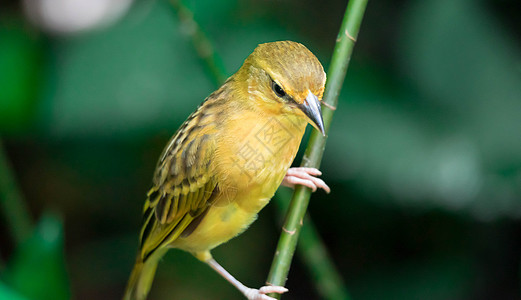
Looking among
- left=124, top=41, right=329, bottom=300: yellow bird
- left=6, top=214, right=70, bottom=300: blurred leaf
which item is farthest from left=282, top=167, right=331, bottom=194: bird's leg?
left=6, top=214, right=70, bottom=300: blurred leaf

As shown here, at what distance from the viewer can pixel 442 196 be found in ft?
8.90

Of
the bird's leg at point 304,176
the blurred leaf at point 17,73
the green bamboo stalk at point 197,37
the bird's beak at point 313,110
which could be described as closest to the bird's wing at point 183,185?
the green bamboo stalk at point 197,37

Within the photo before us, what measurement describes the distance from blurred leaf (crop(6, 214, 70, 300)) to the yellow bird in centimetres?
30

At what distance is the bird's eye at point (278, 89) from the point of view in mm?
1516

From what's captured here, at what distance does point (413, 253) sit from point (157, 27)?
1.91 m

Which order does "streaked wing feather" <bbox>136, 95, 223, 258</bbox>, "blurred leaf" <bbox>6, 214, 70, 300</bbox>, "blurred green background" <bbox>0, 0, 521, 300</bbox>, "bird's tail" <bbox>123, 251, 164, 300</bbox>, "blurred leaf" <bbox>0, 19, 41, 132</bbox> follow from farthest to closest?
"blurred leaf" <bbox>0, 19, 41, 132</bbox>, "blurred green background" <bbox>0, 0, 521, 300</bbox>, "bird's tail" <bbox>123, 251, 164, 300</bbox>, "blurred leaf" <bbox>6, 214, 70, 300</bbox>, "streaked wing feather" <bbox>136, 95, 223, 258</bbox>

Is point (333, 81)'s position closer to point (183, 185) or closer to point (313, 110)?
point (313, 110)

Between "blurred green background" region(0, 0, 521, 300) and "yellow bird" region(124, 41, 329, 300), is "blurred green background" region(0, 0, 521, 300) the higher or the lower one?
the higher one

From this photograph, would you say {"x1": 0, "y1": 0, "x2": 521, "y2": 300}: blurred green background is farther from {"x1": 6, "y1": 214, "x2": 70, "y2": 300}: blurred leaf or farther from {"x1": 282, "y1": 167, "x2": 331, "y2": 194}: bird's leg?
{"x1": 282, "y1": 167, "x2": 331, "y2": 194}: bird's leg

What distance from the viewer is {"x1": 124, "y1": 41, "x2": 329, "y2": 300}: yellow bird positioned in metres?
1.48

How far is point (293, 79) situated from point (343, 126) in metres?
1.37

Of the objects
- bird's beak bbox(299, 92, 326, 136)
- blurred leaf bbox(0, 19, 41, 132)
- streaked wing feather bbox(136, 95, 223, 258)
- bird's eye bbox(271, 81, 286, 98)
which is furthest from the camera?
blurred leaf bbox(0, 19, 41, 132)

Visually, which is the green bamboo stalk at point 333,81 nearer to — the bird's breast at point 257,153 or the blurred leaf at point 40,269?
the bird's breast at point 257,153

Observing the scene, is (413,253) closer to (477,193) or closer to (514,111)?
(477,193)
